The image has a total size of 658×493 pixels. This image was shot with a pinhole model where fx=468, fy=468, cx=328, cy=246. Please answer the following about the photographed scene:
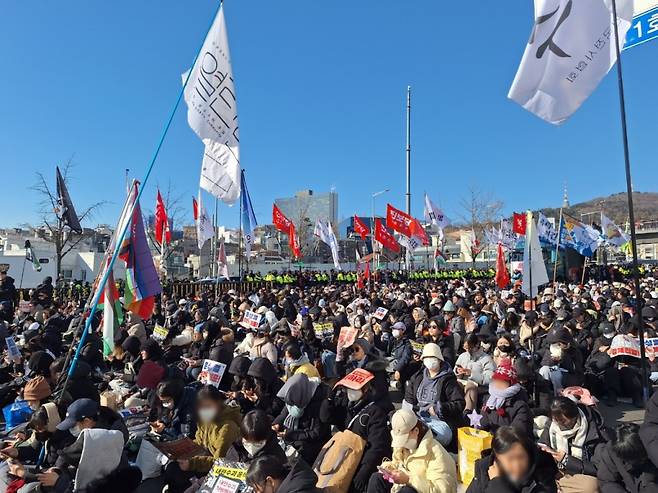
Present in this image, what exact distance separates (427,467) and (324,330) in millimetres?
6818

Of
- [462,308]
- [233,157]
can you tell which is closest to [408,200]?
[462,308]

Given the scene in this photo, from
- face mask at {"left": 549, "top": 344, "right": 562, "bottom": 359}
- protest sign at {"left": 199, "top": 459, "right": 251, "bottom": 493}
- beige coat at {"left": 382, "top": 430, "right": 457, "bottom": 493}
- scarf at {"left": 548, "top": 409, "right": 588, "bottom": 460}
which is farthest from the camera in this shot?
face mask at {"left": 549, "top": 344, "right": 562, "bottom": 359}

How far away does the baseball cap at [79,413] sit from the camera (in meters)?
4.35

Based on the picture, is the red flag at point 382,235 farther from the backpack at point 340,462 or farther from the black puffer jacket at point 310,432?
the backpack at point 340,462

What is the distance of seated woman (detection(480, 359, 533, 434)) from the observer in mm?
4859

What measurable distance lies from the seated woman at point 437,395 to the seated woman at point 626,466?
5.79 ft

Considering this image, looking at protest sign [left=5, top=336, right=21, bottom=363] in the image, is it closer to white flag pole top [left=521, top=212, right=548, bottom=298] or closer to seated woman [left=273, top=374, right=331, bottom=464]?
seated woman [left=273, top=374, right=331, bottom=464]

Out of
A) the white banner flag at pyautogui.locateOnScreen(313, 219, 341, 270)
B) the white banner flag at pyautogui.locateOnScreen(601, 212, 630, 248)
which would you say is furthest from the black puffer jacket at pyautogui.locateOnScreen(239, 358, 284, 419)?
the white banner flag at pyautogui.locateOnScreen(601, 212, 630, 248)

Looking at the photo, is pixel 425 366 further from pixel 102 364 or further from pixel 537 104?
pixel 102 364

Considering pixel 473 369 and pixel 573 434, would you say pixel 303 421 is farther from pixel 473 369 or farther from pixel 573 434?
pixel 473 369

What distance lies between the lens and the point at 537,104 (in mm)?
5379

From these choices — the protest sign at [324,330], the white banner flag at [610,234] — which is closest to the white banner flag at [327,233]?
the protest sign at [324,330]

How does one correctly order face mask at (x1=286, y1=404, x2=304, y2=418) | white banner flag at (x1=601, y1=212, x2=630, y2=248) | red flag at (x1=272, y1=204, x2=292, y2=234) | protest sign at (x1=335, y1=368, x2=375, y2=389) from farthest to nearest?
white banner flag at (x1=601, y1=212, x2=630, y2=248), red flag at (x1=272, y1=204, x2=292, y2=234), face mask at (x1=286, y1=404, x2=304, y2=418), protest sign at (x1=335, y1=368, x2=375, y2=389)

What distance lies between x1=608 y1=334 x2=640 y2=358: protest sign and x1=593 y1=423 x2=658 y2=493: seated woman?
503cm
